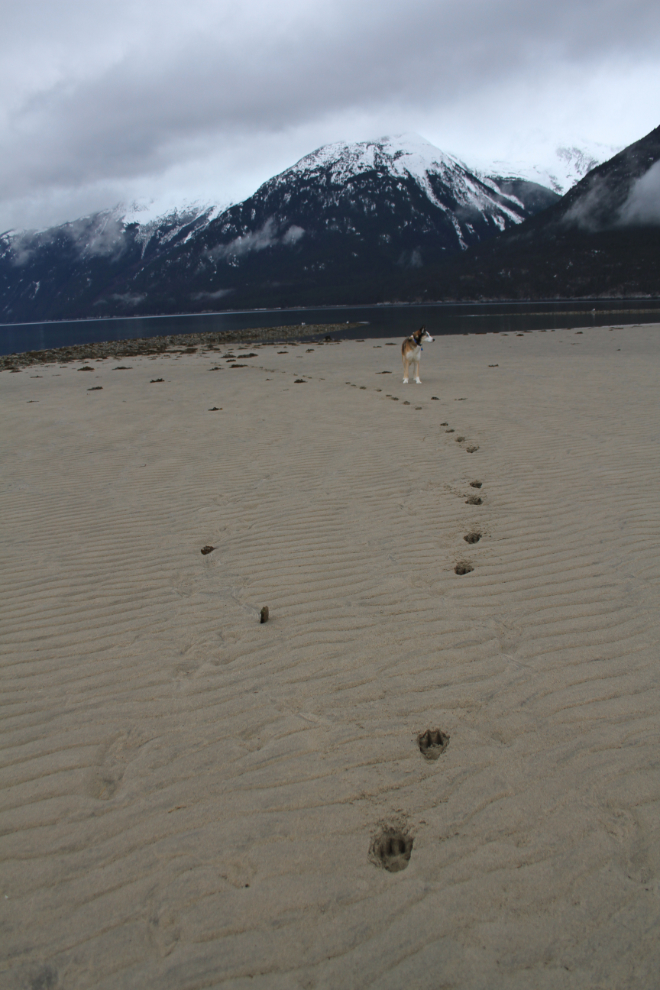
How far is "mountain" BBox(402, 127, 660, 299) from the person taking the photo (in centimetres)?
13100

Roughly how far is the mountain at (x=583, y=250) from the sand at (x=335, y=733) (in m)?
139

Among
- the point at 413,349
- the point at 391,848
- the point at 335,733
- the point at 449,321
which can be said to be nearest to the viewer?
the point at 391,848

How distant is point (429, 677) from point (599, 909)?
145cm

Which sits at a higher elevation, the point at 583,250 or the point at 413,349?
the point at 583,250

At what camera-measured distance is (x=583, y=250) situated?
148 meters

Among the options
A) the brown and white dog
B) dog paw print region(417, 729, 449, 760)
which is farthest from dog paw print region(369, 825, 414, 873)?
the brown and white dog

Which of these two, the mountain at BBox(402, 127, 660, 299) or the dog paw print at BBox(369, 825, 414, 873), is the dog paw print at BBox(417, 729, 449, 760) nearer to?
the dog paw print at BBox(369, 825, 414, 873)

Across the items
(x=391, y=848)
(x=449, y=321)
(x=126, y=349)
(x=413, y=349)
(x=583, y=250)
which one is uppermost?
(x=583, y=250)

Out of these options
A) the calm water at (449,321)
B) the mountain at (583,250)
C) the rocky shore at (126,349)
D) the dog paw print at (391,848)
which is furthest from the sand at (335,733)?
the mountain at (583,250)

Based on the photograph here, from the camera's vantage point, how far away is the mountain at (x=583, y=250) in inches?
5157

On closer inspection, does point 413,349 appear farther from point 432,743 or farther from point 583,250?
point 583,250

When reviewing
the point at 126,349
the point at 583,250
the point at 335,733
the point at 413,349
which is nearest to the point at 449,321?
the point at 126,349

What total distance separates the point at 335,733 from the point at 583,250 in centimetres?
17367

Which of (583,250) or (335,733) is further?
(583,250)
